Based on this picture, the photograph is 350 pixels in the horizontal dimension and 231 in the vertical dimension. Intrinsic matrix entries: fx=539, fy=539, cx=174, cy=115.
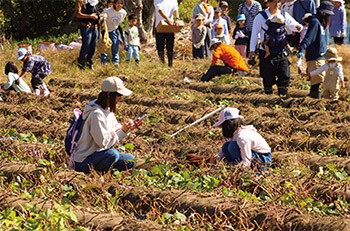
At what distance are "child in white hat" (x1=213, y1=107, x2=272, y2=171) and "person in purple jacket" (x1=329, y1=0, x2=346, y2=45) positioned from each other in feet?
22.7

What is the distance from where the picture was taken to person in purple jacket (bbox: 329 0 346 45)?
36.9 ft

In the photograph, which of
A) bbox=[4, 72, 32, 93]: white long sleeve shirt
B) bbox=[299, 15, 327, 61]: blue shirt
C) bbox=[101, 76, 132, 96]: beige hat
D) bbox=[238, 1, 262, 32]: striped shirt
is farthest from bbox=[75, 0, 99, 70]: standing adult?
bbox=[101, 76, 132, 96]: beige hat

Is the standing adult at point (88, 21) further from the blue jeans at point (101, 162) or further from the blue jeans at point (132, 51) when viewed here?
the blue jeans at point (101, 162)

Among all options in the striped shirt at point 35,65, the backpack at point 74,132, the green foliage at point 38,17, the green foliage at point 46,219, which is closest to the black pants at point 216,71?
the striped shirt at point 35,65

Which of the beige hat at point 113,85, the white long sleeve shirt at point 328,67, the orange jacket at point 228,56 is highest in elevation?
the beige hat at point 113,85

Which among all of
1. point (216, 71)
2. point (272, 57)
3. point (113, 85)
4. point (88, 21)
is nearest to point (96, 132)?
point (113, 85)

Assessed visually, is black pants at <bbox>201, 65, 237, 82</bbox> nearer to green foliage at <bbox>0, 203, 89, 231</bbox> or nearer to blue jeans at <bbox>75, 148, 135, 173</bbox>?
blue jeans at <bbox>75, 148, 135, 173</bbox>

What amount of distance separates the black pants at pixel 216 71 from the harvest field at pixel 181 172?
0.48 m

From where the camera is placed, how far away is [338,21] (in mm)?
11352

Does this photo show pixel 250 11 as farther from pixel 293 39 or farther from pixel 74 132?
pixel 74 132

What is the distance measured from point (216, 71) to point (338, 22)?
3.02 m

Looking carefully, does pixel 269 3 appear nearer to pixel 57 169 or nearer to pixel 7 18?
pixel 57 169

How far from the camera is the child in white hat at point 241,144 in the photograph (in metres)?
5.06

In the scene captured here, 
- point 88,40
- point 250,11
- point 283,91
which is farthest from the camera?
point 250,11
